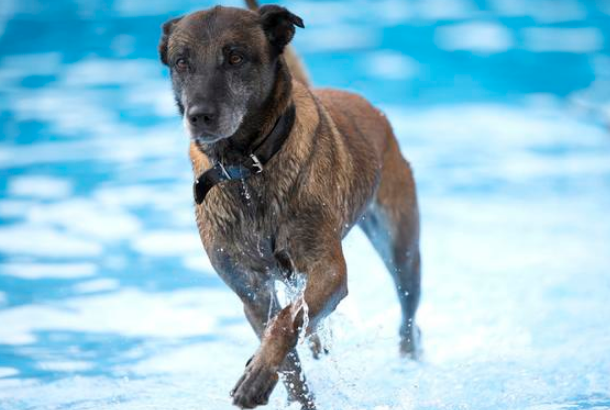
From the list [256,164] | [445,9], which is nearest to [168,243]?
[256,164]

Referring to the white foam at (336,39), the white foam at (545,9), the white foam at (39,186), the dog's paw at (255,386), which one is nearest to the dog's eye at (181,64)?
the dog's paw at (255,386)

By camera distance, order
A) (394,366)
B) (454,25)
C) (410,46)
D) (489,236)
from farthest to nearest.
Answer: (454,25) < (410,46) < (489,236) < (394,366)

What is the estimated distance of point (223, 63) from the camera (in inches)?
145

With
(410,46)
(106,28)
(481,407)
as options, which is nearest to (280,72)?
(481,407)

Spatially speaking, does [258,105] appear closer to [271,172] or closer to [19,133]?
[271,172]

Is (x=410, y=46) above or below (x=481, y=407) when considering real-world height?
above

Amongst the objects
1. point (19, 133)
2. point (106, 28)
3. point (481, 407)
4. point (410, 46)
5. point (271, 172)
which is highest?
point (106, 28)

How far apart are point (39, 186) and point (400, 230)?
13.4ft

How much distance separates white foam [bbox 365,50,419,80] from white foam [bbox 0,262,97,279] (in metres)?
5.96

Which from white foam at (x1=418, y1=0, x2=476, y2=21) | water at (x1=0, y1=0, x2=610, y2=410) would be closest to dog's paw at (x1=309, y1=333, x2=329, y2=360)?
water at (x1=0, y1=0, x2=610, y2=410)

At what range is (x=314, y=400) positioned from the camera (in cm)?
431

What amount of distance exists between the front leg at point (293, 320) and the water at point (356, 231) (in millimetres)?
657

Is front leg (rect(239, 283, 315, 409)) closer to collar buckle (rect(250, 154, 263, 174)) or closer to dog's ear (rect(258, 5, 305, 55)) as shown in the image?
collar buckle (rect(250, 154, 263, 174))

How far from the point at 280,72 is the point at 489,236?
384cm
